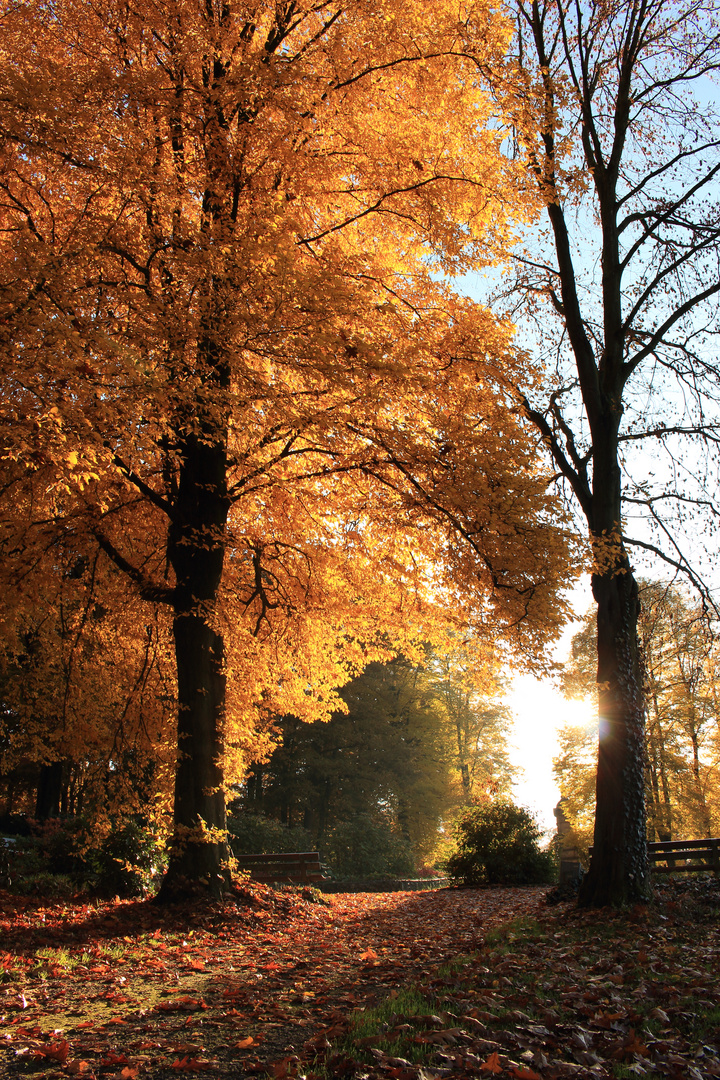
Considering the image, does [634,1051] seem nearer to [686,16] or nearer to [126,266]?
[126,266]

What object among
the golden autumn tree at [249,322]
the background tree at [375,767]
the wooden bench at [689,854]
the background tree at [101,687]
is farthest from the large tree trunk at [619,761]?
the background tree at [375,767]

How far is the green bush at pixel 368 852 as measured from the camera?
78.4 feet

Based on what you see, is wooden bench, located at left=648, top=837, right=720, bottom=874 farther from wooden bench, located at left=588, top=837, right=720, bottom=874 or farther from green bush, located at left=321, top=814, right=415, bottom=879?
green bush, located at left=321, top=814, right=415, bottom=879

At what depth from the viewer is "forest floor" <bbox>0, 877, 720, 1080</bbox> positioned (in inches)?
127

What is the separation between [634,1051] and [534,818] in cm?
1490

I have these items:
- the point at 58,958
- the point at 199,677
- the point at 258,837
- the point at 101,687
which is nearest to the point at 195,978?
the point at 58,958

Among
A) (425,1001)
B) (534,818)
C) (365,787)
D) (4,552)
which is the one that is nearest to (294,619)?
(4,552)

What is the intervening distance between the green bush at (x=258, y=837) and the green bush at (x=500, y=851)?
6018mm

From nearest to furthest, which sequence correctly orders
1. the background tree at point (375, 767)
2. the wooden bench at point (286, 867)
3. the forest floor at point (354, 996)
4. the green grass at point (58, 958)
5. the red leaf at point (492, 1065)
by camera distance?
1. the red leaf at point (492, 1065)
2. the forest floor at point (354, 996)
3. the green grass at point (58, 958)
4. the wooden bench at point (286, 867)
5. the background tree at point (375, 767)

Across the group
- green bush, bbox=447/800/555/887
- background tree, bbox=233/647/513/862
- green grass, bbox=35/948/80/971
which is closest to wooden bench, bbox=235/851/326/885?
green bush, bbox=447/800/555/887

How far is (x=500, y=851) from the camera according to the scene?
16.5 metres

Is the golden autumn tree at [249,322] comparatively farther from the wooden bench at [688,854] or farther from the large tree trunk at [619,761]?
the wooden bench at [688,854]

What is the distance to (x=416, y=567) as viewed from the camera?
402 inches

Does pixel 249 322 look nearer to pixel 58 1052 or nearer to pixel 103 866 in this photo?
pixel 58 1052
